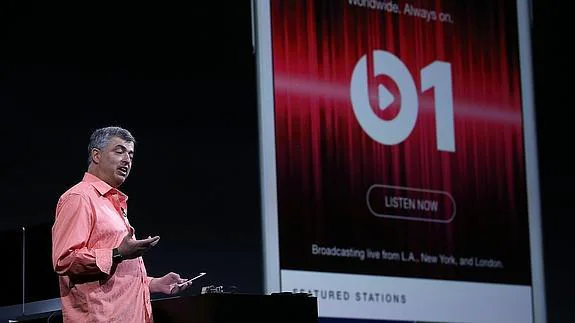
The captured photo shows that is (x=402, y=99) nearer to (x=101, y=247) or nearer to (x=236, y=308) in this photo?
(x=236, y=308)

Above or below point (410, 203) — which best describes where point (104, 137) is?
above

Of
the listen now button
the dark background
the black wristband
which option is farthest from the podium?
the listen now button

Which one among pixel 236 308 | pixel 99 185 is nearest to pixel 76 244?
pixel 99 185

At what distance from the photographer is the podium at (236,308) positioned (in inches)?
127

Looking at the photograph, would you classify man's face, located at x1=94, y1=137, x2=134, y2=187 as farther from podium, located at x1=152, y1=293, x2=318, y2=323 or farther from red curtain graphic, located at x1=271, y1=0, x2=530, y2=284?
red curtain graphic, located at x1=271, y1=0, x2=530, y2=284

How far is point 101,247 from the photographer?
3111mm

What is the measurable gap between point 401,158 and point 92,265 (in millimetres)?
2678

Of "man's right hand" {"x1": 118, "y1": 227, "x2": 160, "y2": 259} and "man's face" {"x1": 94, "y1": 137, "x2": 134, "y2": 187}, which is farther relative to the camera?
"man's face" {"x1": 94, "y1": 137, "x2": 134, "y2": 187}

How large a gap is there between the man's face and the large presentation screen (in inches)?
66.9

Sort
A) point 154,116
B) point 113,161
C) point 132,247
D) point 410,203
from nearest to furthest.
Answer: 1. point 132,247
2. point 113,161
3. point 154,116
4. point 410,203

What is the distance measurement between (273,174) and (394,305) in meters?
0.91

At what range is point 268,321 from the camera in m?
3.28

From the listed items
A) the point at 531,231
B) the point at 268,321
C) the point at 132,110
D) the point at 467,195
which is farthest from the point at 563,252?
the point at 268,321

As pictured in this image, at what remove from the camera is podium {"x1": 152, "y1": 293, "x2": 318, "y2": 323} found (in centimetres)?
321
